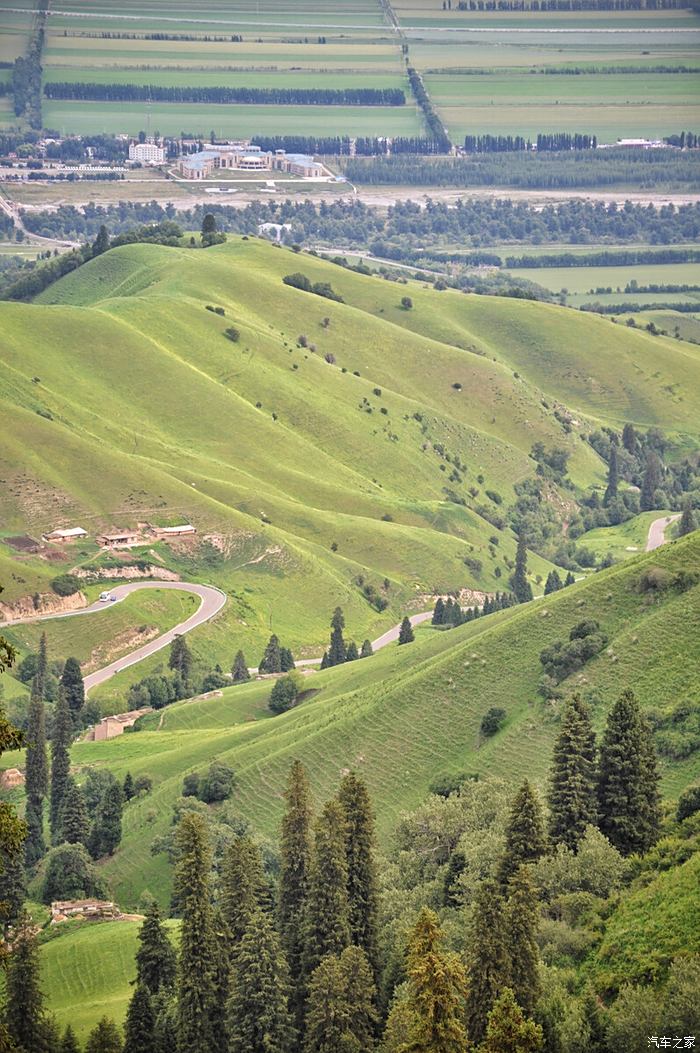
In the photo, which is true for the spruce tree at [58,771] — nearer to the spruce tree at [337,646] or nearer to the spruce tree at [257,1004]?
the spruce tree at [337,646]

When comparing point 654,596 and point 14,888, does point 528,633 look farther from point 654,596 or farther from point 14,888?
point 14,888

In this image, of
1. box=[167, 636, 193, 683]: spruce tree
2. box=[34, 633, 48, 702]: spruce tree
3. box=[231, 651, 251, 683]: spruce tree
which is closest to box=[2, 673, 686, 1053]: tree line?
box=[34, 633, 48, 702]: spruce tree

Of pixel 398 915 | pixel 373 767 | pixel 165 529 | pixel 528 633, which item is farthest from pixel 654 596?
pixel 165 529

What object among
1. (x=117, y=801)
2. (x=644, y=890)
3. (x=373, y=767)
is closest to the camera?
(x=644, y=890)

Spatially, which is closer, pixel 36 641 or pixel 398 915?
pixel 398 915

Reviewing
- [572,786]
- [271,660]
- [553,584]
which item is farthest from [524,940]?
[553,584]

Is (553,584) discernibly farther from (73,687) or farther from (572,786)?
(572,786)

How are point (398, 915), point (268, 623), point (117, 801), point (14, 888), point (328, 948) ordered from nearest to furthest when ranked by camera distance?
point (328, 948)
point (398, 915)
point (14, 888)
point (117, 801)
point (268, 623)
